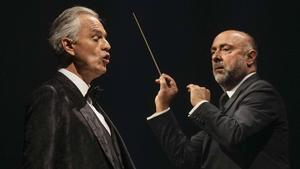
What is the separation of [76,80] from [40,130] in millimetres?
297

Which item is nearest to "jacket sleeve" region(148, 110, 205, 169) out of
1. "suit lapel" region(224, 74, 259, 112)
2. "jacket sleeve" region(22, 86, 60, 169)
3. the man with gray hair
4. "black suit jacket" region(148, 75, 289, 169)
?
"black suit jacket" region(148, 75, 289, 169)

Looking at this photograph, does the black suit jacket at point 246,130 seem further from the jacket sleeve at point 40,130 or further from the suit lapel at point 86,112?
the jacket sleeve at point 40,130

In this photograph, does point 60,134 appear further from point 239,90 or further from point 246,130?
point 239,90

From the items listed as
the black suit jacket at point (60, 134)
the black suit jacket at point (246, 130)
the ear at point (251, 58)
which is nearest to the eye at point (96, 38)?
the black suit jacket at point (60, 134)

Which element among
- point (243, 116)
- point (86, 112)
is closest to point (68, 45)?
point (86, 112)

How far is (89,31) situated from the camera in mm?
2176

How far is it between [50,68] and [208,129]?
0.94 meters

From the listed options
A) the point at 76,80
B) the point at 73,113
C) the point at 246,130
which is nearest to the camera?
the point at 73,113

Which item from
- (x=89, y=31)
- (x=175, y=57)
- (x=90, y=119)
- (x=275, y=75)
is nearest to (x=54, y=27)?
(x=89, y=31)

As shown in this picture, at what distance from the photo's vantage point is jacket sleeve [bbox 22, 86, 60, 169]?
1841mm

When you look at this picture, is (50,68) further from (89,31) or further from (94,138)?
(94,138)

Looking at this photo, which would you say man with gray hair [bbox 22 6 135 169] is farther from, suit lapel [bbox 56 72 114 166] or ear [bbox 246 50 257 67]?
ear [bbox 246 50 257 67]

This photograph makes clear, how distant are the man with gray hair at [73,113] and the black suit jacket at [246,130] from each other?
1.54 ft

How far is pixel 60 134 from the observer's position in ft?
6.26
